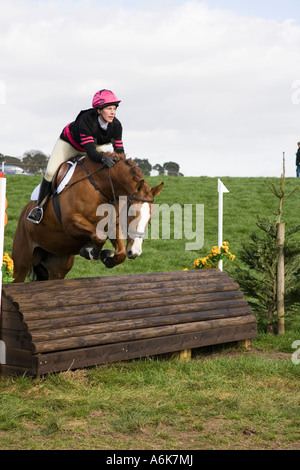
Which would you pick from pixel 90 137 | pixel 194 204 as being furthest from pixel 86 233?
pixel 194 204

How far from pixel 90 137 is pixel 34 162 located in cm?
2140

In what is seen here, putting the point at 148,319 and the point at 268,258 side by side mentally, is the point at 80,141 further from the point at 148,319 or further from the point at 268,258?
the point at 268,258

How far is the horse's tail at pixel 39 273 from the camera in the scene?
22.9 ft

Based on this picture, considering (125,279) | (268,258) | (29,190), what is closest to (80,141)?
(125,279)

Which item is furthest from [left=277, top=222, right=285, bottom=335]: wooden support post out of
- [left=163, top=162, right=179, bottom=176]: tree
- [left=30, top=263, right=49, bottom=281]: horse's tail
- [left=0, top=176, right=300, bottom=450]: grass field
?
[left=163, top=162, right=179, bottom=176]: tree

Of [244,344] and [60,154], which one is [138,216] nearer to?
[60,154]

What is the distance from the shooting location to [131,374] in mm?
5703

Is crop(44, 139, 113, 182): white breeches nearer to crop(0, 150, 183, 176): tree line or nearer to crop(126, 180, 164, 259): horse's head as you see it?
crop(126, 180, 164, 259): horse's head

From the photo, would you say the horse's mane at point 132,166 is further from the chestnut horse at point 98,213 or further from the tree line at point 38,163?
the tree line at point 38,163

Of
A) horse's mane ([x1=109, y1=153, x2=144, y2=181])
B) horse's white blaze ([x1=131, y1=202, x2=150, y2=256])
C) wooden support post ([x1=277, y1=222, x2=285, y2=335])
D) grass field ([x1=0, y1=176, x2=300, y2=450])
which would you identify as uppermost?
horse's mane ([x1=109, y1=153, x2=144, y2=181])

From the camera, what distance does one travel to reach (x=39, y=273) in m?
7.05

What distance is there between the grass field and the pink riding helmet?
101 inches

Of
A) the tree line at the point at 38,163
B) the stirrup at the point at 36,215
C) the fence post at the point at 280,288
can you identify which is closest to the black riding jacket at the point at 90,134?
the stirrup at the point at 36,215

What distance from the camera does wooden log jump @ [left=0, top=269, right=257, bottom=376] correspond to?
5359 mm
